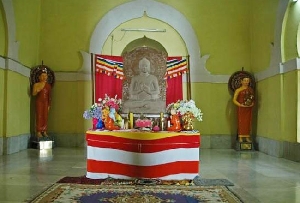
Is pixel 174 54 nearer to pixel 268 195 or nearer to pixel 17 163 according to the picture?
pixel 17 163

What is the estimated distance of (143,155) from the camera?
567 centimetres

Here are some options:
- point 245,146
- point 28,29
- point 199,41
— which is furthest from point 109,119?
point 199,41

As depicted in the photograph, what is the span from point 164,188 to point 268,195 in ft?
4.70

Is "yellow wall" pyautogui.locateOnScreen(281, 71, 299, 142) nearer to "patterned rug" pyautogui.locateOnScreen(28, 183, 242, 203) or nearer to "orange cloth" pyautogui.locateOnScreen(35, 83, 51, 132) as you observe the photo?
"patterned rug" pyautogui.locateOnScreen(28, 183, 242, 203)

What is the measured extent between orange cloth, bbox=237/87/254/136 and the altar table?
5041 millimetres

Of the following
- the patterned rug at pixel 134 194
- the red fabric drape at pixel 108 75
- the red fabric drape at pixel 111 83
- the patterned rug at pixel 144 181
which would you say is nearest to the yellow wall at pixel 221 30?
the red fabric drape at pixel 111 83

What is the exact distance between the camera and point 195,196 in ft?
15.3

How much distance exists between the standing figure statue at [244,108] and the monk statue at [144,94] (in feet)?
14.4

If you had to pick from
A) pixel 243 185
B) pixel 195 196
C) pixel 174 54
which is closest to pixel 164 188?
pixel 195 196

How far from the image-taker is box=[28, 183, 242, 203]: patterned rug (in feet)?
14.5

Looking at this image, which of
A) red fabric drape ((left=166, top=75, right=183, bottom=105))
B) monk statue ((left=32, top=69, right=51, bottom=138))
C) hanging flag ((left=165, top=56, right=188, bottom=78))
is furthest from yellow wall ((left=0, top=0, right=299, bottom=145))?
hanging flag ((left=165, top=56, right=188, bottom=78))

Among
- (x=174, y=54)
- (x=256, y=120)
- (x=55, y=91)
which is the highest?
(x=174, y=54)

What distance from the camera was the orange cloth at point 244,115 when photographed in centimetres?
1041

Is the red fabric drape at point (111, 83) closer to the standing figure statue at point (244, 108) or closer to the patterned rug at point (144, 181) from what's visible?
the standing figure statue at point (244, 108)
